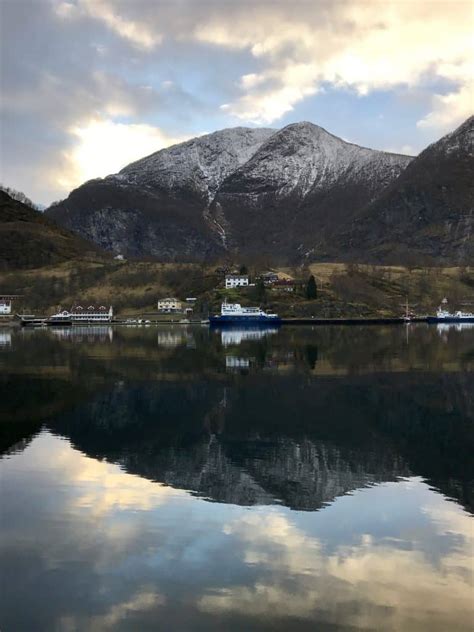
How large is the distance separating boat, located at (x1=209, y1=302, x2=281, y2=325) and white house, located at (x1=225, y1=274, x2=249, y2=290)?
22829 mm

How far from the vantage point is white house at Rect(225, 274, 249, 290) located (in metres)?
186

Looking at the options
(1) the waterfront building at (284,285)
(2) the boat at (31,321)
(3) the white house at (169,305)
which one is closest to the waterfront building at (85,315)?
(2) the boat at (31,321)

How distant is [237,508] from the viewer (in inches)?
770

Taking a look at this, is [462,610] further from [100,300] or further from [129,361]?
[100,300]

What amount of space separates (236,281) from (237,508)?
168 m

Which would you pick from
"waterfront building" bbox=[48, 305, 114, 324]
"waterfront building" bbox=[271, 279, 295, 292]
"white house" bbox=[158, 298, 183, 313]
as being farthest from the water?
"waterfront building" bbox=[271, 279, 295, 292]

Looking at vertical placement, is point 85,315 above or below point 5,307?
below

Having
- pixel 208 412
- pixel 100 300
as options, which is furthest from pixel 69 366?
pixel 100 300

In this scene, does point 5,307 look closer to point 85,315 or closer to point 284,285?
point 85,315

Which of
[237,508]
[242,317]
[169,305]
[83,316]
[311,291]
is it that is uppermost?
[311,291]

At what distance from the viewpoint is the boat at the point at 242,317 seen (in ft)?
518

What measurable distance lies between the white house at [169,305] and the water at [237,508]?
134861 millimetres

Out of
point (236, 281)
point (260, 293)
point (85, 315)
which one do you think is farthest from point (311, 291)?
point (85, 315)

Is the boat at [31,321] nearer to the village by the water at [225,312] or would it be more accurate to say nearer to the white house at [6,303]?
the village by the water at [225,312]
